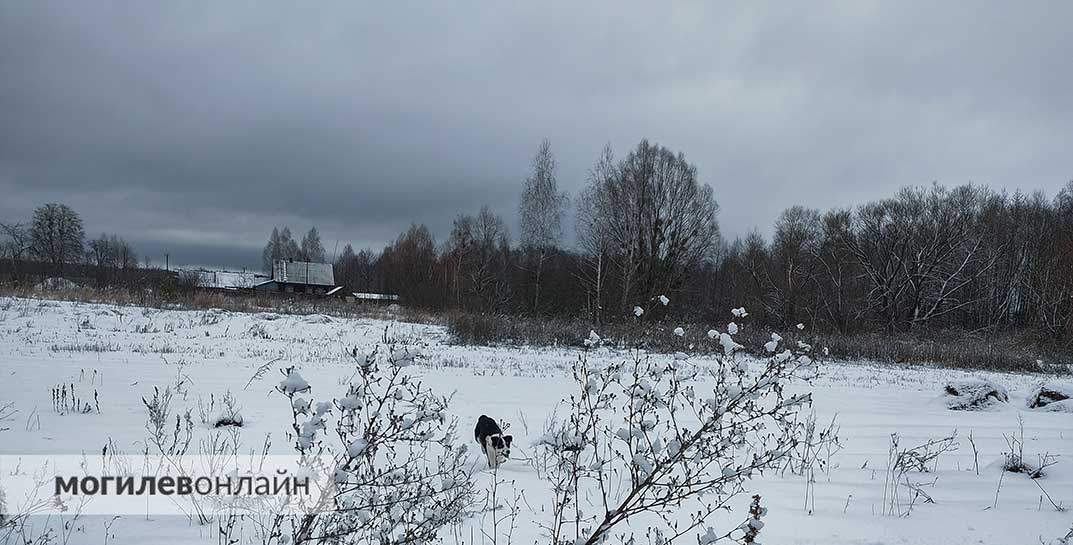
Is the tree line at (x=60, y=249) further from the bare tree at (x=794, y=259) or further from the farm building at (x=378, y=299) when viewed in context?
the bare tree at (x=794, y=259)

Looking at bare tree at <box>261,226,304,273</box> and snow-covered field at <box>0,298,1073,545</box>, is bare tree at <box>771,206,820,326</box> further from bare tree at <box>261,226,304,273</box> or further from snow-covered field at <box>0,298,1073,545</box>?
bare tree at <box>261,226,304,273</box>

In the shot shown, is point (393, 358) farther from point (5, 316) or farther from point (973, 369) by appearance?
point (5, 316)

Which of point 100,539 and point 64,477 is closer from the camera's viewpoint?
point 100,539

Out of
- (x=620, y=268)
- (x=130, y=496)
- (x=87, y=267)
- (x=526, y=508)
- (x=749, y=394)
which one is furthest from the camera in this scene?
(x=87, y=267)

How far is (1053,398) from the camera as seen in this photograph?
729 cm

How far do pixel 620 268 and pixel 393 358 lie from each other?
26.4m

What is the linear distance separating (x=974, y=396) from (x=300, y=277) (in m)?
57.8

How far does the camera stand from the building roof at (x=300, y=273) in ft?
182

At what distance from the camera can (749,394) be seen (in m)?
1.92

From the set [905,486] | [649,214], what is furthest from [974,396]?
[649,214]

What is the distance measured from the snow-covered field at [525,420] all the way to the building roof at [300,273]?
42563mm

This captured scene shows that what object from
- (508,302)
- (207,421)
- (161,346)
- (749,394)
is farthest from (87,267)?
(749,394)

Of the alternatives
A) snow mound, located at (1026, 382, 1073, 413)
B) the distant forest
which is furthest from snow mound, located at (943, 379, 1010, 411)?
the distant forest

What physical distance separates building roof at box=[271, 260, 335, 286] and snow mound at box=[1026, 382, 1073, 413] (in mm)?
57664
